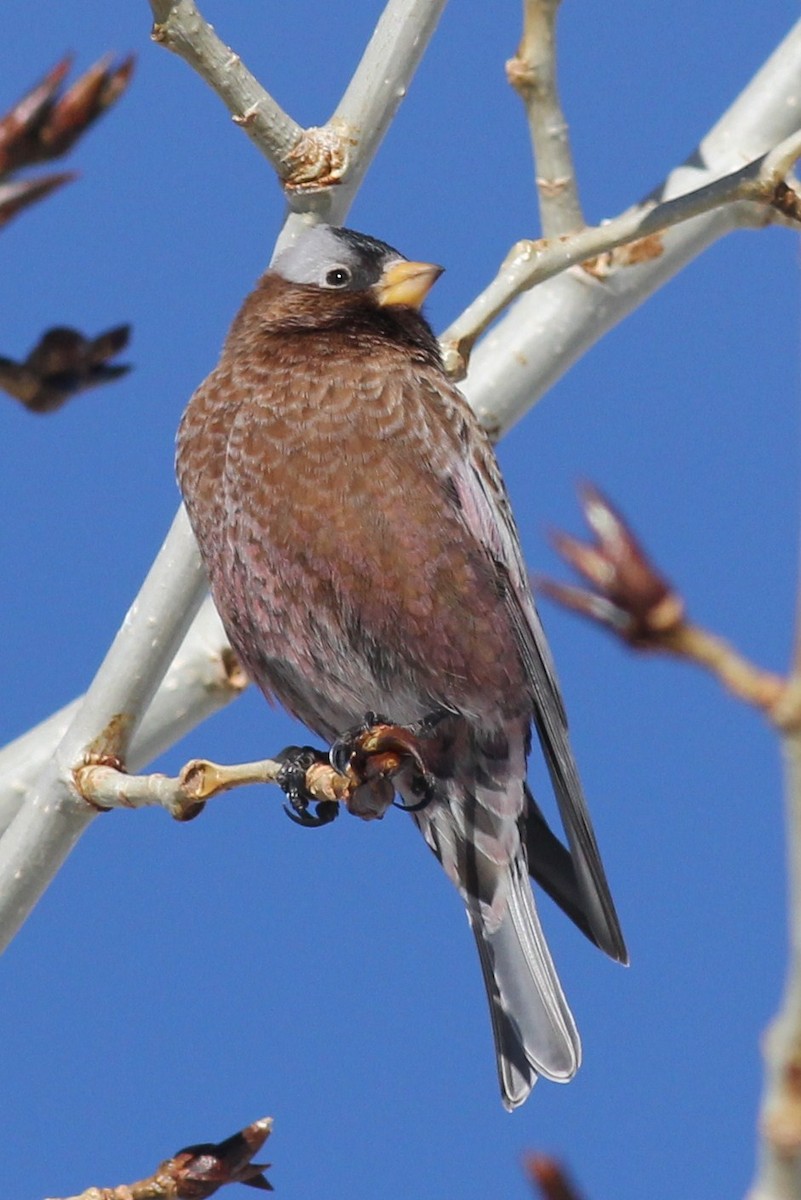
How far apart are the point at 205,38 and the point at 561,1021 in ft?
9.05

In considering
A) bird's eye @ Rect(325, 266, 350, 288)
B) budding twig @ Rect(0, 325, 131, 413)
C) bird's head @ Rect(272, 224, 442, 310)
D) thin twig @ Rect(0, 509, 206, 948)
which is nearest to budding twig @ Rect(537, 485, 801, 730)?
budding twig @ Rect(0, 325, 131, 413)

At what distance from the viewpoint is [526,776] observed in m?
A: 4.66

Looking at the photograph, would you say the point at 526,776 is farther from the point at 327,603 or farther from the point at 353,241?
the point at 353,241

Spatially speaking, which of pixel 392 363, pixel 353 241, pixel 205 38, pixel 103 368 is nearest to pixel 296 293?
pixel 353 241

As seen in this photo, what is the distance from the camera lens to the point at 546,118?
15.5 ft

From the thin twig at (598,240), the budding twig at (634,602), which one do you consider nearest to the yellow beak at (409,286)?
the thin twig at (598,240)

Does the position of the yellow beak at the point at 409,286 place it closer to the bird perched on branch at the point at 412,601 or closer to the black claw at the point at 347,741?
the bird perched on branch at the point at 412,601

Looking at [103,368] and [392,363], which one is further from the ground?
[392,363]

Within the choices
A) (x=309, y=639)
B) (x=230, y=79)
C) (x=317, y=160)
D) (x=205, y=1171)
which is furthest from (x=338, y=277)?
(x=205, y=1171)

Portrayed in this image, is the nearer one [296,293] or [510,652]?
[510,652]

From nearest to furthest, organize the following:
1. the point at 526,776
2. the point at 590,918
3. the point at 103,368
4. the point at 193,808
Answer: the point at 103,368
the point at 193,808
the point at 590,918
the point at 526,776

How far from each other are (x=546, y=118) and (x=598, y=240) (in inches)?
32.9

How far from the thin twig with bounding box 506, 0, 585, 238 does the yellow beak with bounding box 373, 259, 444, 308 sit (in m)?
0.38

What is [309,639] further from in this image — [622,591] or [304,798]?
[622,591]
